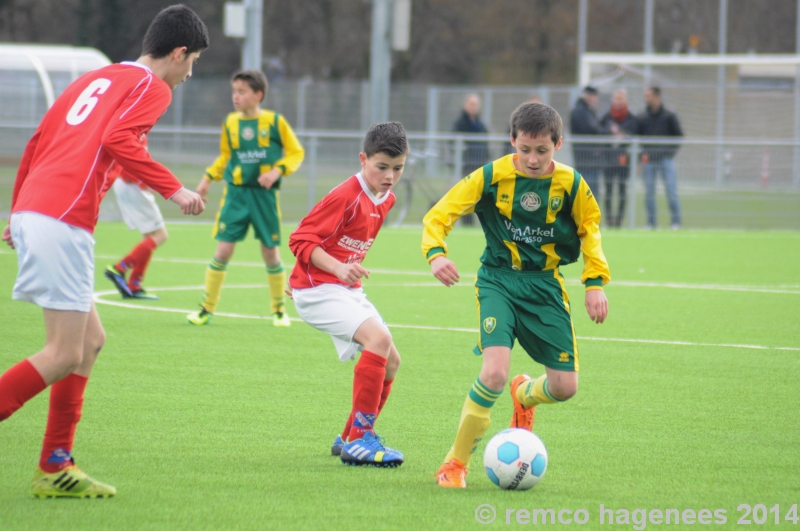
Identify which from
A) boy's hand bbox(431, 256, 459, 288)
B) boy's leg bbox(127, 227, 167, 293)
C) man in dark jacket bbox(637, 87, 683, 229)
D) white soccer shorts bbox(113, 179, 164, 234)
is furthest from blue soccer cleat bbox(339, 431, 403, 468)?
man in dark jacket bbox(637, 87, 683, 229)

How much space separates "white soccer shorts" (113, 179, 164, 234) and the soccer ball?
6.22m

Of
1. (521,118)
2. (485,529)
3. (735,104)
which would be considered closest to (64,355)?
(485,529)

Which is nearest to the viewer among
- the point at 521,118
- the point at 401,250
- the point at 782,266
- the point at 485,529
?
the point at 485,529

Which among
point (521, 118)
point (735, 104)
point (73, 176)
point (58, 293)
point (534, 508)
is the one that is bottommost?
point (534, 508)

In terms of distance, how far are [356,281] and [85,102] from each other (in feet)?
4.53

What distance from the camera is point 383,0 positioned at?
19844 millimetres

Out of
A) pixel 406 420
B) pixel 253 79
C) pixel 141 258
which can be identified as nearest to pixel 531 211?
pixel 406 420

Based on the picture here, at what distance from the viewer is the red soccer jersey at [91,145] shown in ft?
12.7

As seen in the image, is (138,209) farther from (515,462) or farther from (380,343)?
(515,462)

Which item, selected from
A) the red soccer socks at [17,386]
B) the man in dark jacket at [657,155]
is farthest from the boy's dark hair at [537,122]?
the man in dark jacket at [657,155]

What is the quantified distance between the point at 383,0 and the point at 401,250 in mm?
7428

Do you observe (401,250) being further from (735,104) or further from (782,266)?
(735,104)

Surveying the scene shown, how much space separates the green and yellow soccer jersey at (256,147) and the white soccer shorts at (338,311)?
3777 mm

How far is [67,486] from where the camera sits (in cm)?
404
